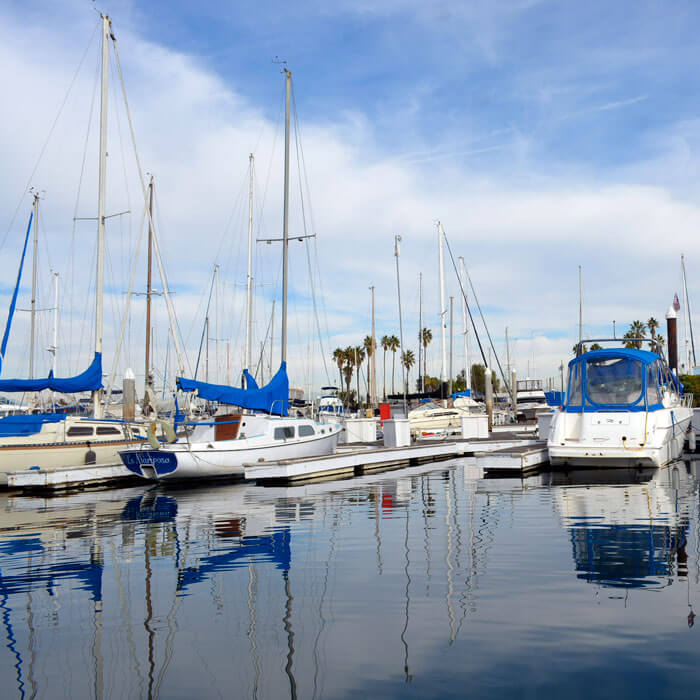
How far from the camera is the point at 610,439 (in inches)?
864

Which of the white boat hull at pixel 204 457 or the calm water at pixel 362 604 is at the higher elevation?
the white boat hull at pixel 204 457

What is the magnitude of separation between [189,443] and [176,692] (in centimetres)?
1835

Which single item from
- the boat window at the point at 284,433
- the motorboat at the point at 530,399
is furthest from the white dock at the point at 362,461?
the motorboat at the point at 530,399

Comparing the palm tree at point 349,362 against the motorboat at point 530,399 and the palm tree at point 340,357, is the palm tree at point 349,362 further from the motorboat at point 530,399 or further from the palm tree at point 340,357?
the motorboat at point 530,399

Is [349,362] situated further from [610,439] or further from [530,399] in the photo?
[610,439]

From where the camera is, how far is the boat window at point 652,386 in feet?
75.2

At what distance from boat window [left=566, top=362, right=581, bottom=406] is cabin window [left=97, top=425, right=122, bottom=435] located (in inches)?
642

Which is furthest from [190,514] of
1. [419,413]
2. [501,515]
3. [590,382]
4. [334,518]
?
[419,413]

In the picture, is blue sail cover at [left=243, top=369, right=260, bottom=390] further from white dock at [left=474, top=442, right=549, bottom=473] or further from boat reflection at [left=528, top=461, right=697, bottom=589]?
boat reflection at [left=528, top=461, right=697, bottom=589]

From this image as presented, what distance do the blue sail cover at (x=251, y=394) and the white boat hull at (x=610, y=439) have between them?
9.64 metres

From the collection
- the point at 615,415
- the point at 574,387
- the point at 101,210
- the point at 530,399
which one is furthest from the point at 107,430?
the point at 530,399

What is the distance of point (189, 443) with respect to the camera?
23422mm

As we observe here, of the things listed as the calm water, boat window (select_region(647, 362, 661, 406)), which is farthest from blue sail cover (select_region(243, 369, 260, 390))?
boat window (select_region(647, 362, 661, 406))

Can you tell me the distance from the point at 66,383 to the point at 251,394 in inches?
252
